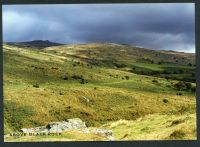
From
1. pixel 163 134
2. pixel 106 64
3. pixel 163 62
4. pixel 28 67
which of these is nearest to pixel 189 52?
pixel 163 62

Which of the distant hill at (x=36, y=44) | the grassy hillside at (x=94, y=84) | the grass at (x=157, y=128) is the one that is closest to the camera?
the grass at (x=157, y=128)

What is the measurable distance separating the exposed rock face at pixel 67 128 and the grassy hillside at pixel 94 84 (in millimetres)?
263

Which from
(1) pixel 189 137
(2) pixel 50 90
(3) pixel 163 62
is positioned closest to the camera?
(1) pixel 189 137

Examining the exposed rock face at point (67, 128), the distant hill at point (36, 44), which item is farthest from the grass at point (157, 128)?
the distant hill at point (36, 44)

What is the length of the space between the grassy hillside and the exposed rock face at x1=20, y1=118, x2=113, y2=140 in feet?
0.86

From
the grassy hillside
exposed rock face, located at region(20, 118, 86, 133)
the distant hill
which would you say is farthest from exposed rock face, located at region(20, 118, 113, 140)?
the distant hill

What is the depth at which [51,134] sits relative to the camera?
737 inches

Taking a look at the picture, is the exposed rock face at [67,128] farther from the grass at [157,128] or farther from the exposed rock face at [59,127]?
the grass at [157,128]

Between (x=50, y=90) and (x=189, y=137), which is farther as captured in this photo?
(x=50, y=90)

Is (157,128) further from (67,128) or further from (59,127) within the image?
(59,127)

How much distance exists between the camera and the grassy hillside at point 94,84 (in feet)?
66.9

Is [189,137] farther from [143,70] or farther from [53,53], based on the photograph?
[53,53]

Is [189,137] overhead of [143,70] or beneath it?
beneath

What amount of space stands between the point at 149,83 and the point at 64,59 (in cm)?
316
